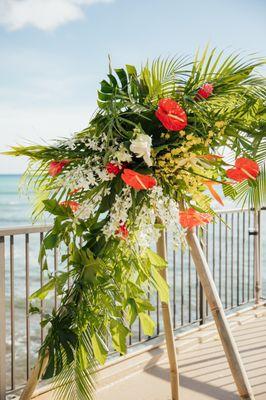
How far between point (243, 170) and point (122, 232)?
397 mm

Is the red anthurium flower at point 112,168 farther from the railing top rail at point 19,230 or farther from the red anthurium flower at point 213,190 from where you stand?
the railing top rail at point 19,230

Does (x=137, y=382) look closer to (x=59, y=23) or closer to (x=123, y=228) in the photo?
(x=123, y=228)

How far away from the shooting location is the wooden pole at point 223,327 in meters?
1.42

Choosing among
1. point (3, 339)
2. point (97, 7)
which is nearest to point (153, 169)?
point (3, 339)

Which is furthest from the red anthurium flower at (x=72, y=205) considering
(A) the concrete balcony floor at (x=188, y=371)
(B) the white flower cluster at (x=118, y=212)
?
(A) the concrete balcony floor at (x=188, y=371)

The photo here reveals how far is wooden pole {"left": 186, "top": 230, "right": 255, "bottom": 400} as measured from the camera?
1.42 m

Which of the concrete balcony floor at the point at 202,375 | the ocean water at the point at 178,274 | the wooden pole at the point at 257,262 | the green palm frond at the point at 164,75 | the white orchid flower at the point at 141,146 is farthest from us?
the wooden pole at the point at 257,262

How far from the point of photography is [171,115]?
1.26m

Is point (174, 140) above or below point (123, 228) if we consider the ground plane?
above

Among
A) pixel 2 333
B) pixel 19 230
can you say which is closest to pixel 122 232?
pixel 19 230

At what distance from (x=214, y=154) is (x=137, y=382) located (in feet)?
5.01

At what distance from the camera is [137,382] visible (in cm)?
243

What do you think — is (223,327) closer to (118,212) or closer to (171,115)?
(118,212)

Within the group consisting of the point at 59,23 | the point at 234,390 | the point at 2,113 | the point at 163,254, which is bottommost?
the point at 234,390
